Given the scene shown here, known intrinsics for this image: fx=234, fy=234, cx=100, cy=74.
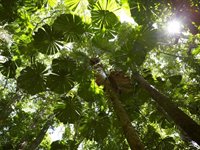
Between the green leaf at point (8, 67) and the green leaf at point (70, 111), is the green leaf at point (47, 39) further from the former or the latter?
the green leaf at point (70, 111)

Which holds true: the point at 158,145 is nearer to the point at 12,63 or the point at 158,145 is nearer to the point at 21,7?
the point at 12,63

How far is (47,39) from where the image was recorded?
6.56 m

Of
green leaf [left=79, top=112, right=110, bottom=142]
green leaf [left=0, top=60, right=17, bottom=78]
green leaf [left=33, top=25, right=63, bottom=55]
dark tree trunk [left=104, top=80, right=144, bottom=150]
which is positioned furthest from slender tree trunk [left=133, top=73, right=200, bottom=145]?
green leaf [left=0, top=60, right=17, bottom=78]

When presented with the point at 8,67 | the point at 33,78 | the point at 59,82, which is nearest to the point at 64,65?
the point at 59,82

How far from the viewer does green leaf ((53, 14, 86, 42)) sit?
19.4ft

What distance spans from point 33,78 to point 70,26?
1.85 meters

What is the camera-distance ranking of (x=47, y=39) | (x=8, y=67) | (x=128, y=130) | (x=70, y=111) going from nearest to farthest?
A: 1. (x=128, y=130)
2. (x=47, y=39)
3. (x=70, y=111)
4. (x=8, y=67)

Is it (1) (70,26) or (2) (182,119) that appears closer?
(2) (182,119)

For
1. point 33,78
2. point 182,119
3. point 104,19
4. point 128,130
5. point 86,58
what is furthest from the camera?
point 33,78

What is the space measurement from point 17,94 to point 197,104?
28.9ft

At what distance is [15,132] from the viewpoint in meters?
10.8

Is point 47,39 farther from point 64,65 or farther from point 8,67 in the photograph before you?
point 8,67

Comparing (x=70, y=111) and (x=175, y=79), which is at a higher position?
(x=175, y=79)

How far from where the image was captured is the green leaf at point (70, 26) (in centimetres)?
593
